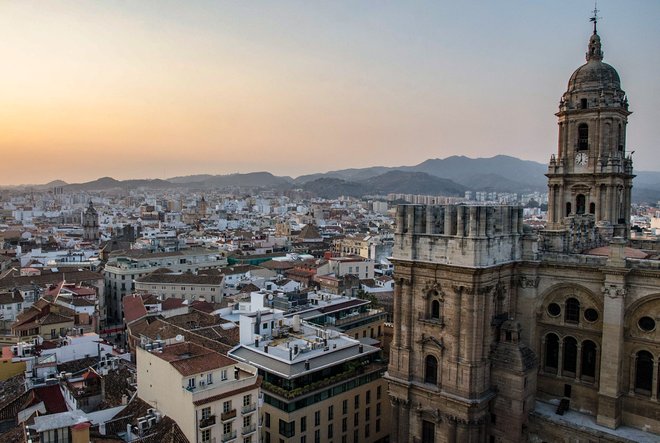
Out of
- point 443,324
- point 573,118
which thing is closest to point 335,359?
point 443,324

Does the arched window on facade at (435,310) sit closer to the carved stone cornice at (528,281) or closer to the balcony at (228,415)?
the carved stone cornice at (528,281)

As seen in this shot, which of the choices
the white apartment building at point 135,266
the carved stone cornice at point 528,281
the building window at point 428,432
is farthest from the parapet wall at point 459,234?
the white apartment building at point 135,266

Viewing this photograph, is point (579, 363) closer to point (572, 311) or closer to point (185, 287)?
point (572, 311)

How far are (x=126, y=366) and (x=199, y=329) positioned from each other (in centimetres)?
786

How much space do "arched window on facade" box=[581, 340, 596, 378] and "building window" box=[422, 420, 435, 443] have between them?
33.9 ft

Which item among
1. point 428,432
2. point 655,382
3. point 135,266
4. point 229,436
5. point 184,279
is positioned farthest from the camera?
point 135,266

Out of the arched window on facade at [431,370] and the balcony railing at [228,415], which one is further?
the arched window on facade at [431,370]

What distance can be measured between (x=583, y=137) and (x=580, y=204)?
17.9 feet

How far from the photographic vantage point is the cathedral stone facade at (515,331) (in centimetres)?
3297

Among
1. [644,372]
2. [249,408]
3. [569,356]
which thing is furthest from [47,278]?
[644,372]

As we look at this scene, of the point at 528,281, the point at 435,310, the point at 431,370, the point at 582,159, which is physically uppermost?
the point at 582,159

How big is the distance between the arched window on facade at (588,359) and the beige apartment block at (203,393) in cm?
2107

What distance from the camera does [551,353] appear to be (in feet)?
122

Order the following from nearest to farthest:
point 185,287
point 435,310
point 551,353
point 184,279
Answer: point 435,310
point 551,353
point 185,287
point 184,279
